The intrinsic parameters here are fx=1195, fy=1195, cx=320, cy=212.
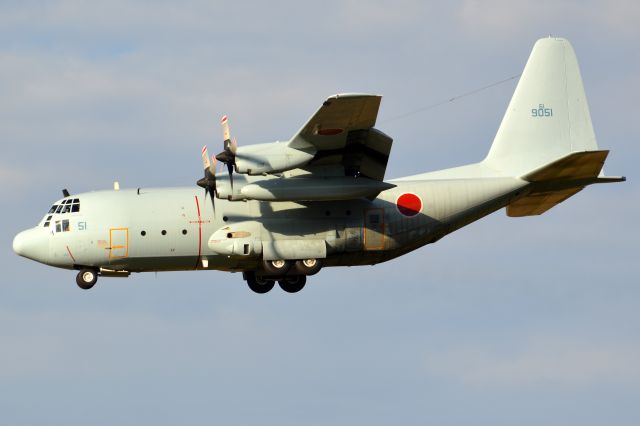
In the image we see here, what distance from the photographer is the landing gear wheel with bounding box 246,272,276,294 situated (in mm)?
31031

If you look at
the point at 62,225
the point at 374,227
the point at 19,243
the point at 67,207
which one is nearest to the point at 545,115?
the point at 374,227

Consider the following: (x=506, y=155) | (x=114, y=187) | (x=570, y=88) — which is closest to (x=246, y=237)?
(x=114, y=187)

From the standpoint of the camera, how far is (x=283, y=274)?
1160 inches

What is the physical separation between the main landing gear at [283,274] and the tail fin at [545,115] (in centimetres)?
563

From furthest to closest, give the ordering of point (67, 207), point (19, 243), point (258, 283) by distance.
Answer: point (258, 283)
point (19, 243)
point (67, 207)

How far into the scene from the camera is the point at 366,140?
27531 mm

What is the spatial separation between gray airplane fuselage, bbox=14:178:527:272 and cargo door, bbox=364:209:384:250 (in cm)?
2

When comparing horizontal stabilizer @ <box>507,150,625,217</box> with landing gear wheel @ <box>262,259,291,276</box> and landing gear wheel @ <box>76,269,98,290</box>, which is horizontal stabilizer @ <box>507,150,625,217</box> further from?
landing gear wheel @ <box>76,269,98,290</box>

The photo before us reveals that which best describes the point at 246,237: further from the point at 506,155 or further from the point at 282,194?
the point at 506,155

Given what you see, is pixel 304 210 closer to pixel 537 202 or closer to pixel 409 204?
pixel 409 204

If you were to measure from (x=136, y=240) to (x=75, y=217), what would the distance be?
1.67 metres

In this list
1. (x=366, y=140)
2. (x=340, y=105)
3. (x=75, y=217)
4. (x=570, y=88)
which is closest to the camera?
(x=340, y=105)

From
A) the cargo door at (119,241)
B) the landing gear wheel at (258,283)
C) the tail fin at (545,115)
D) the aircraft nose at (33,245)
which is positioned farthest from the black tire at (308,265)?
the aircraft nose at (33,245)

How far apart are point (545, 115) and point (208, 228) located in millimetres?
9330
